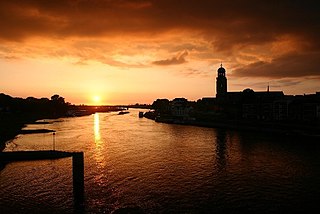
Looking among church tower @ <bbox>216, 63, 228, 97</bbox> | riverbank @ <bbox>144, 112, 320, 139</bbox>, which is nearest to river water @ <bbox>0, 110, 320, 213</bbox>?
riverbank @ <bbox>144, 112, 320, 139</bbox>

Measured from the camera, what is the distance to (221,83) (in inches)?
6324

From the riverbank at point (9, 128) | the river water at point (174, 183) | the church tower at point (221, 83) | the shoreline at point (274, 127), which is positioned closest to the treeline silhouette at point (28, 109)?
the riverbank at point (9, 128)

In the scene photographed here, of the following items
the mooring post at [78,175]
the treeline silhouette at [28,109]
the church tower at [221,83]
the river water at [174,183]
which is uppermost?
the church tower at [221,83]

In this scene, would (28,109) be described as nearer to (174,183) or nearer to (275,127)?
(275,127)

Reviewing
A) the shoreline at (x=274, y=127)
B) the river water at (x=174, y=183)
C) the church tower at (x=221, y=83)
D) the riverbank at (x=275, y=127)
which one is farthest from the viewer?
the church tower at (x=221, y=83)

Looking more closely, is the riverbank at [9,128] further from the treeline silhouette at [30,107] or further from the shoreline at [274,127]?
the shoreline at [274,127]

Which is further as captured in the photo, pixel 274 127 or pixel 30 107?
pixel 30 107

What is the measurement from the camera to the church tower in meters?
160

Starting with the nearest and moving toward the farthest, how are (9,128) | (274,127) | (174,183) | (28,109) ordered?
(174,183) → (274,127) → (9,128) → (28,109)

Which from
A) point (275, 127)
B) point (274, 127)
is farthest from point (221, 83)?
point (275, 127)

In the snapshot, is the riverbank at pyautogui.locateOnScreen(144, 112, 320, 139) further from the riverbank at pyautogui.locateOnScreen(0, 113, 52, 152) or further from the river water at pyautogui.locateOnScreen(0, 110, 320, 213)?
the riverbank at pyautogui.locateOnScreen(0, 113, 52, 152)

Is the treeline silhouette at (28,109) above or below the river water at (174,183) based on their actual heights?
above

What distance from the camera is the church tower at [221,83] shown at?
159750mm

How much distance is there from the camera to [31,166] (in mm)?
36000
